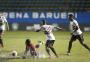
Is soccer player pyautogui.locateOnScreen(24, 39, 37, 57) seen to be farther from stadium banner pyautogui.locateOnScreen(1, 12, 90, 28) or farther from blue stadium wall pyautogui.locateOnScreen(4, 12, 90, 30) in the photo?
stadium banner pyautogui.locateOnScreen(1, 12, 90, 28)

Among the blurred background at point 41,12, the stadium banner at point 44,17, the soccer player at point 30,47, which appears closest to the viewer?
the soccer player at point 30,47

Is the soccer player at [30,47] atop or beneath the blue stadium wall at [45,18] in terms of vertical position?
atop

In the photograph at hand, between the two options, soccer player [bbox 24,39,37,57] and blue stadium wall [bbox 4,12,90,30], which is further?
blue stadium wall [bbox 4,12,90,30]

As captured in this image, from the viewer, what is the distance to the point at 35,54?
1883 cm

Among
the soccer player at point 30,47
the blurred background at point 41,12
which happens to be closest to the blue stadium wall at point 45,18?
the blurred background at point 41,12

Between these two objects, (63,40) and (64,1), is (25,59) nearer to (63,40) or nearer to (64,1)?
(63,40)

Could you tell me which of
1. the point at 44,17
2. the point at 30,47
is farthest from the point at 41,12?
the point at 30,47

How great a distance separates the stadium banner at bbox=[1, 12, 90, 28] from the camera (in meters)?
35.4

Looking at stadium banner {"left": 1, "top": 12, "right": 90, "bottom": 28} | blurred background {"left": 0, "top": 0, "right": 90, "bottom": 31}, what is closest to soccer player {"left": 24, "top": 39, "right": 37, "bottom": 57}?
blurred background {"left": 0, "top": 0, "right": 90, "bottom": 31}

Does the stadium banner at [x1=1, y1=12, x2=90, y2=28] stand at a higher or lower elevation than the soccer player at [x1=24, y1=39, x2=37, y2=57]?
lower

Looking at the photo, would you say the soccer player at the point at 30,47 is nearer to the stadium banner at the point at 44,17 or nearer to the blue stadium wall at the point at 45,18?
the blue stadium wall at the point at 45,18

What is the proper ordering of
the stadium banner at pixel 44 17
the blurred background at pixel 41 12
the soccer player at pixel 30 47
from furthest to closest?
1. the stadium banner at pixel 44 17
2. the blurred background at pixel 41 12
3. the soccer player at pixel 30 47

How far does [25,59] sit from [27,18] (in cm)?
1725

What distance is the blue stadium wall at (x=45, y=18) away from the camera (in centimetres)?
3525
